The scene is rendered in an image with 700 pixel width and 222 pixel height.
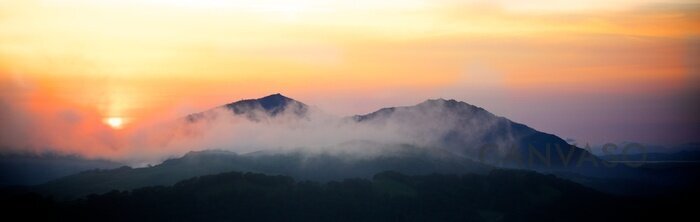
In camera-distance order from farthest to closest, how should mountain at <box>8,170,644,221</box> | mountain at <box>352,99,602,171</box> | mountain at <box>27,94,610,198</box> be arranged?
mountain at <box>352,99,602,171</box>
mountain at <box>27,94,610,198</box>
mountain at <box>8,170,644,221</box>

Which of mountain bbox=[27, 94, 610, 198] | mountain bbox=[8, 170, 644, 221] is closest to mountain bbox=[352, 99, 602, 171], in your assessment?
mountain bbox=[27, 94, 610, 198]

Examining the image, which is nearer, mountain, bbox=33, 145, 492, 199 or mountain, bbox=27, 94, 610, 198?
mountain, bbox=33, 145, 492, 199

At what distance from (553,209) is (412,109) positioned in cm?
4520

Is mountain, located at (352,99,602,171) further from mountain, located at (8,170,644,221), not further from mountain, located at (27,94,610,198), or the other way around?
mountain, located at (8,170,644,221)

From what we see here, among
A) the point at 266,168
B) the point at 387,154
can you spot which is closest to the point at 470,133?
the point at 387,154

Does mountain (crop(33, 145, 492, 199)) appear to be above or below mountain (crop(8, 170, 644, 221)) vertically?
above

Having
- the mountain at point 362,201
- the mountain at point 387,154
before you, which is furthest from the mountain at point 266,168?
the mountain at point 362,201

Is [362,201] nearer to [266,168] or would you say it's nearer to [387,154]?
[266,168]

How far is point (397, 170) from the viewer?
129750 millimetres

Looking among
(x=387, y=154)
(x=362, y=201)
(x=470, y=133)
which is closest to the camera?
(x=362, y=201)

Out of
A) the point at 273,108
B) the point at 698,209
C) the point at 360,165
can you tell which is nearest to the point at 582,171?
the point at 698,209

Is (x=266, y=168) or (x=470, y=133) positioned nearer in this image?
(x=266, y=168)

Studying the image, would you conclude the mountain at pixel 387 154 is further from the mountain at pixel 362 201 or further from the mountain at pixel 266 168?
the mountain at pixel 362 201

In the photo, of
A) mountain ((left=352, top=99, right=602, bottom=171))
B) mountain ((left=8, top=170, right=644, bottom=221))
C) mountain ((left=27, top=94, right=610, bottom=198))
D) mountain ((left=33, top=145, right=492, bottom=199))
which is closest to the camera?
mountain ((left=8, top=170, right=644, bottom=221))
